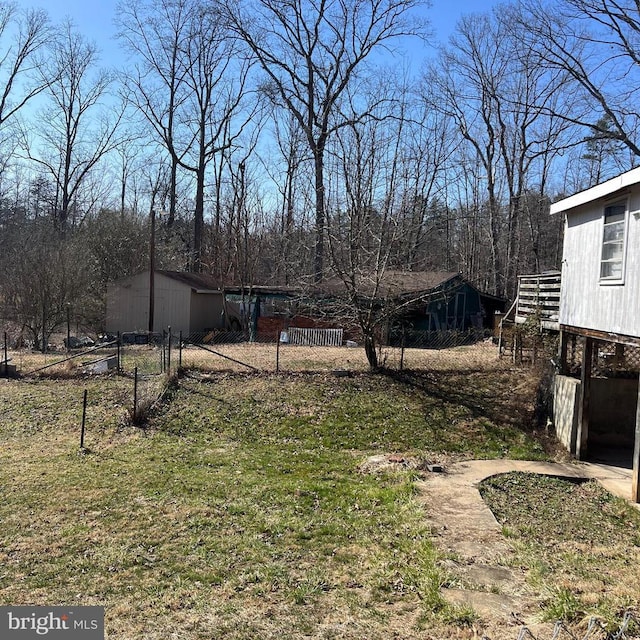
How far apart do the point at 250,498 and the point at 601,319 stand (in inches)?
265

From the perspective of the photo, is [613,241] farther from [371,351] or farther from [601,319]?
[371,351]

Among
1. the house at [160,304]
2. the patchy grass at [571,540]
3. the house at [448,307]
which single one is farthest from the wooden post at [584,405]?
the house at [160,304]

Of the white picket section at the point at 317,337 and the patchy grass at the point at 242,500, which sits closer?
the patchy grass at the point at 242,500

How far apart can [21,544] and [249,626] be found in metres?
3.33

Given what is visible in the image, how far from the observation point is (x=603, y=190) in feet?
32.8

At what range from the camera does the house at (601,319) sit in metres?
9.11

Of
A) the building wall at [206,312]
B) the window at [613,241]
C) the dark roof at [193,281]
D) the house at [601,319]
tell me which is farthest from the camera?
the building wall at [206,312]

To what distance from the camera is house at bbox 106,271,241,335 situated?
26.8 m

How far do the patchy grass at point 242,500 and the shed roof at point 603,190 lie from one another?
4.79 m

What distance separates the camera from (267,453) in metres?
11.0

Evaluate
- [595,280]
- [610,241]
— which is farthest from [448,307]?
[610,241]

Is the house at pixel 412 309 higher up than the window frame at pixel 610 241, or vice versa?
the window frame at pixel 610 241

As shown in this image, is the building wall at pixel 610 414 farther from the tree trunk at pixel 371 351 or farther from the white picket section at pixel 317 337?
the white picket section at pixel 317 337

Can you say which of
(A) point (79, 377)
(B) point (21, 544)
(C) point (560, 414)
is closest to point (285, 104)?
(A) point (79, 377)
